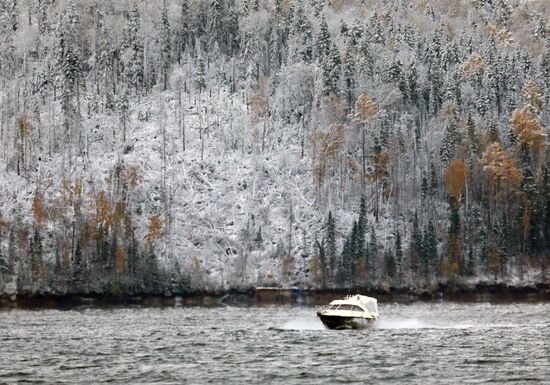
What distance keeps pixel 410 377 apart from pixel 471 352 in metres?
14.4

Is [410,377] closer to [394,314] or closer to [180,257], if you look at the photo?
Result: [394,314]

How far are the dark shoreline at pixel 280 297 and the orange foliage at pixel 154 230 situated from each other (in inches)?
652

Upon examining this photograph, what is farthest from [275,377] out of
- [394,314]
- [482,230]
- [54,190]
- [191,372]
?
[54,190]

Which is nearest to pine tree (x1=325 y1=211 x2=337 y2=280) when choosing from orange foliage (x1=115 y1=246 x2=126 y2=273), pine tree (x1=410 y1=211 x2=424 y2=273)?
pine tree (x1=410 y1=211 x2=424 y2=273)

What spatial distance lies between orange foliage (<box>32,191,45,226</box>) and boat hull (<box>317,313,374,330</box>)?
337ft

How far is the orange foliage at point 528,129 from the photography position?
640 ft

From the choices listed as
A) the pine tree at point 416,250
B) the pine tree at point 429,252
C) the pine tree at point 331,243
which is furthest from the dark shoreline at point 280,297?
the pine tree at point 416,250

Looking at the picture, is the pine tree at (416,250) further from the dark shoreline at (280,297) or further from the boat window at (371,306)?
the boat window at (371,306)

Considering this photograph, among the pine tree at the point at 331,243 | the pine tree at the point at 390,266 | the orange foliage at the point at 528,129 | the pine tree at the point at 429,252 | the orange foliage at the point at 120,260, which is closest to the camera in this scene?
the orange foliage at the point at 120,260

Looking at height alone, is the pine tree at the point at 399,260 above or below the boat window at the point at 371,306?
above

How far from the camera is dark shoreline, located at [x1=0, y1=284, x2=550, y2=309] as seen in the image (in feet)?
525

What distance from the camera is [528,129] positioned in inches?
7717

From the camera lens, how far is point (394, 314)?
12131 cm

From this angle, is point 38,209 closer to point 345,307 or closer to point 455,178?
point 455,178
